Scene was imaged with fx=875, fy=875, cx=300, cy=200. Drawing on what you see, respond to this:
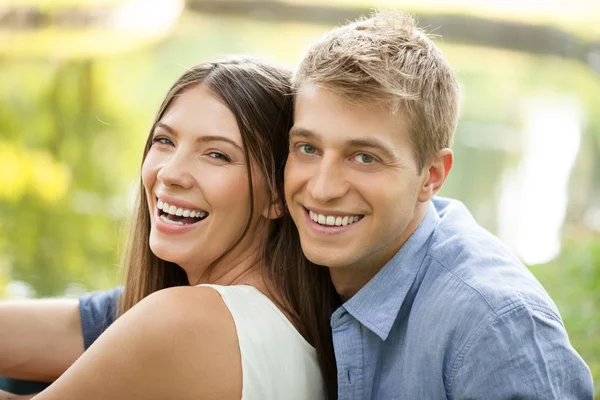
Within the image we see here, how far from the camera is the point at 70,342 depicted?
2.48 metres

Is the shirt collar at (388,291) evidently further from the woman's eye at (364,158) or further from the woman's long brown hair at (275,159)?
the woman's eye at (364,158)

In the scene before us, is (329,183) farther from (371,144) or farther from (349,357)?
(349,357)

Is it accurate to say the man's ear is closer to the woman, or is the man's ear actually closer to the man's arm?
the woman

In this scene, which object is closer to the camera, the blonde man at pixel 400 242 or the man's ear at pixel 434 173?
the blonde man at pixel 400 242

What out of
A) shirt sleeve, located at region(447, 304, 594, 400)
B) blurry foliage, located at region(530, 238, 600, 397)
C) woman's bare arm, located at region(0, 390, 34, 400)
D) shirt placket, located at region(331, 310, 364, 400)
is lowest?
blurry foliage, located at region(530, 238, 600, 397)

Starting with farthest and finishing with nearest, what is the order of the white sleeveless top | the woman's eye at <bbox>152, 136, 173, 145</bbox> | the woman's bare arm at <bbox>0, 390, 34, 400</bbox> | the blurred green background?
1. the blurred green background
2. the woman's bare arm at <bbox>0, 390, 34, 400</bbox>
3. the woman's eye at <bbox>152, 136, 173, 145</bbox>
4. the white sleeveless top

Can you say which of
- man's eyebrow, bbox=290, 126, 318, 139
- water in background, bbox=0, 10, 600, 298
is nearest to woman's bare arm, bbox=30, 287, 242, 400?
man's eyebrow, bbox=290, 126, 318, 139

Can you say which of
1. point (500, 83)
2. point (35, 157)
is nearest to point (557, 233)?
point (35, 157)

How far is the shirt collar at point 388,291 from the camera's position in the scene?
2057mm

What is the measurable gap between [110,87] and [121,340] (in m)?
8.43

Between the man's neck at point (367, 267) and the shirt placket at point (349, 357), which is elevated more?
the man's neck at point (367, 267)

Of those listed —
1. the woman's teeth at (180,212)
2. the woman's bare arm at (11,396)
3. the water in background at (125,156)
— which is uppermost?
the woman's teeth at (180,212)

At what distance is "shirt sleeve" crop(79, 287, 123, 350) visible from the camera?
2.49 meters

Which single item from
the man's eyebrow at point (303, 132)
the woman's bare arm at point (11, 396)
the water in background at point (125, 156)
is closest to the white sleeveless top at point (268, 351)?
the man's eyebrow at point (303, 132)
